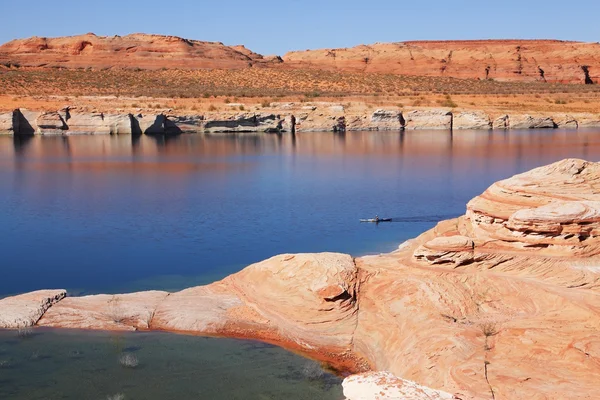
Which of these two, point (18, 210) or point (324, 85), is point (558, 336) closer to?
point (18, 210)

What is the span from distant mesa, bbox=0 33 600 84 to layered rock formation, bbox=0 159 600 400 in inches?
2479

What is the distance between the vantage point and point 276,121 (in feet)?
136

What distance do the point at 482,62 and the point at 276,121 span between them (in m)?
44.2

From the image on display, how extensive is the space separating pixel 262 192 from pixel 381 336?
1159 cm

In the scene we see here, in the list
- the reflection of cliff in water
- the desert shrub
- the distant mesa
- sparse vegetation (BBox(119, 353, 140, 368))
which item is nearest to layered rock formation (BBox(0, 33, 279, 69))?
the distant mesa

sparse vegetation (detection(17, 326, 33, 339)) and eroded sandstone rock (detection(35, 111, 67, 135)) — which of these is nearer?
sparse vegetation (detection(17, 326, 33, 339))

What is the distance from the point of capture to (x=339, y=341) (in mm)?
8750

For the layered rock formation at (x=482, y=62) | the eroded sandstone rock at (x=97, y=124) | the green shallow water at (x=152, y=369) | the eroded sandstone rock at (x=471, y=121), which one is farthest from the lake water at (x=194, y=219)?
the layered rock formation at (x=482, y=62)

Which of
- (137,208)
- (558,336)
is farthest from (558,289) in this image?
(137,208)

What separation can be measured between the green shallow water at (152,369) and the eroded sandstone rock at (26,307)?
0.19m

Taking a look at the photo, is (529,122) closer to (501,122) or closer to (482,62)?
(501,122)

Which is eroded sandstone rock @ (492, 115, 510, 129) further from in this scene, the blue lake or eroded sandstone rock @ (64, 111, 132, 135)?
eroded sandstone rock @ (64, 111, 132, 135)

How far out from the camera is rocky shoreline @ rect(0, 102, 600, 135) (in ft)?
129

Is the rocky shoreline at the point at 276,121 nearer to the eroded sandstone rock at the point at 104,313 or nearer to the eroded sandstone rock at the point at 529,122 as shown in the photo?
the eroded sandstone rock at the point at 529,122
